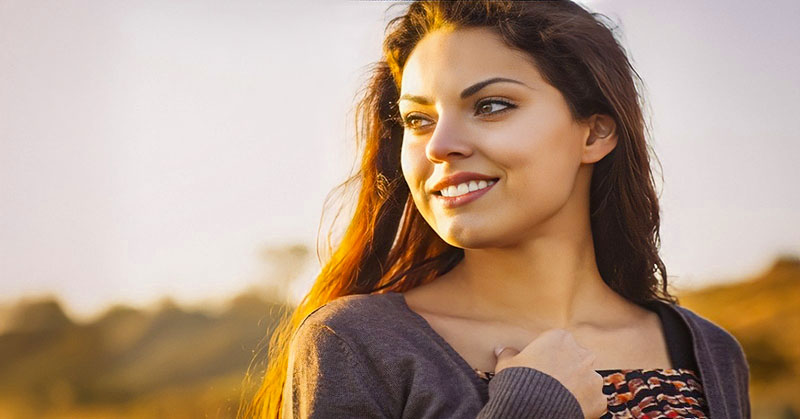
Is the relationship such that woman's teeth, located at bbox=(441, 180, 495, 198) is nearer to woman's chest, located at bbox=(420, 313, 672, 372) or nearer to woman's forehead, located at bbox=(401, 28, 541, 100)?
woman's forehead, located at bbox=(401, 28, 541, 100)

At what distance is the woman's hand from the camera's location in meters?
1.49

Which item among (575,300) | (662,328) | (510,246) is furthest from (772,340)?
(510,246)

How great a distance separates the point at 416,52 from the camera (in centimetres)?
171

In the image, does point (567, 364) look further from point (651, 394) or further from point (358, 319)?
point (358, 319)

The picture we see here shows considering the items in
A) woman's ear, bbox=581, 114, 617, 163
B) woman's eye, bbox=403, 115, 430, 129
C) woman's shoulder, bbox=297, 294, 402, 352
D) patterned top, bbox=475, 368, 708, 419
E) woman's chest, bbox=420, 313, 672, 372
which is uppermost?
woman's eye, bbox=403, 115, 430, 129

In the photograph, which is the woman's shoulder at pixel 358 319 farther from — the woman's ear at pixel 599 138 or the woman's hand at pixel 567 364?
the woman's ear at pixel 599 138

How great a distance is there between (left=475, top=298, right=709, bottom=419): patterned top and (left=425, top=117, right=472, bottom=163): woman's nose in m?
0.41

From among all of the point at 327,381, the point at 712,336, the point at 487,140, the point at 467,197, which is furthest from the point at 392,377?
the point at 712,336

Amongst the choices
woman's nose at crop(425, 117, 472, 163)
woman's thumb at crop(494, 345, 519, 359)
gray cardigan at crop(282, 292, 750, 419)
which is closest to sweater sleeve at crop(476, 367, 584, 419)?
gray cardigan at crop(282, 292, 750, 419)

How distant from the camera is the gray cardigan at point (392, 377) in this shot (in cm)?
142

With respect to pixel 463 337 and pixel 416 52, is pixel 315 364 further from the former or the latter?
pixel 416 52

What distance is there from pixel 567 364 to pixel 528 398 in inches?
6.1

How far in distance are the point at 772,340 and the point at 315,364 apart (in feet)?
6.28

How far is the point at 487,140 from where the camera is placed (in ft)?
5.10
